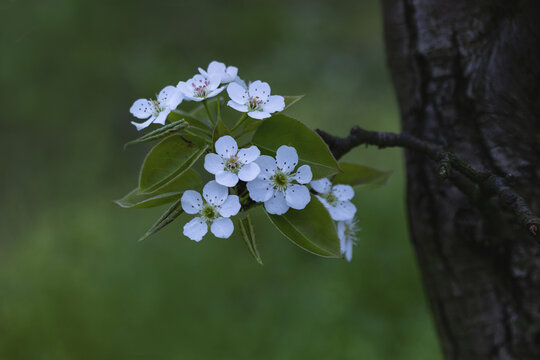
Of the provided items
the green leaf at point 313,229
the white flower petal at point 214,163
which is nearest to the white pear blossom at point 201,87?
the white flower petal at point 214,163

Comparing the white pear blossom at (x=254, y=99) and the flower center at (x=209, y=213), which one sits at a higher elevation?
the white pear blossom at (x=254, y=99)

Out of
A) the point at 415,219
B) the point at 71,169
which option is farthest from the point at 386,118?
the point at 415,219

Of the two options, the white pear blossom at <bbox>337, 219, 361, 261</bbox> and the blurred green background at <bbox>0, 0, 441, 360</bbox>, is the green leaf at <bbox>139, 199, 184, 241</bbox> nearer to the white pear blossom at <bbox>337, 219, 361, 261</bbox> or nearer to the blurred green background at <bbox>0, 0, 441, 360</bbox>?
the white pear blossom at <bbox>337, 219, 361, 261</bbox>

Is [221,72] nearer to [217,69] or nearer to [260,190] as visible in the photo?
[217,69]

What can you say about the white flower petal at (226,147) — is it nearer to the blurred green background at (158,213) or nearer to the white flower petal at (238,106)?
the white flower petal at (238,106)

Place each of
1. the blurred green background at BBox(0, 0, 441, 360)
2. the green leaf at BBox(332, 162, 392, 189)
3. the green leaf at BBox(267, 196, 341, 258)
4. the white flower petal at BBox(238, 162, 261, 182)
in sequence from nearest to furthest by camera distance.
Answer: the white flower petal at BBox(238, 162, 261, 182) → the green leaf at BBox(267, 196, 341, 258) → the green leaf at BBox(332, 162, 392, 189) → the blurred green background at BBox(0, 0, 441, 360)

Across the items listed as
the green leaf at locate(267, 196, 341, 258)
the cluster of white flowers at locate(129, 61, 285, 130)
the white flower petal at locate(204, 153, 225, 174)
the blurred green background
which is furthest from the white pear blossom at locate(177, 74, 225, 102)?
the blurred green background
